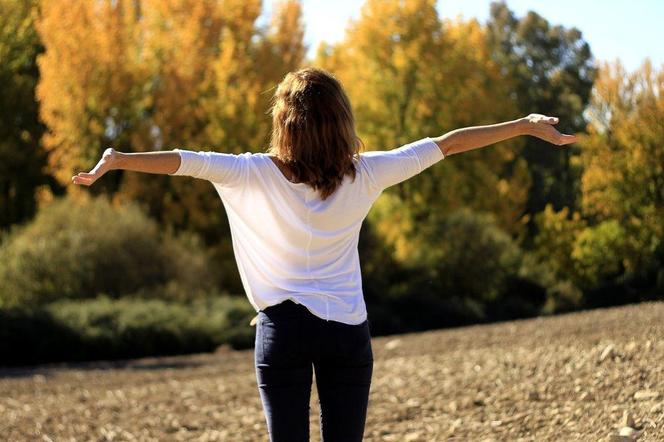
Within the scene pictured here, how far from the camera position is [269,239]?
3.62 m

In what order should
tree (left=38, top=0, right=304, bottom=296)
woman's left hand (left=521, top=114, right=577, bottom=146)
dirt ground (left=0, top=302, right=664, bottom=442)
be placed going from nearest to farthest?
1. woman's left hand (left=521, top=114, right=577, bottom=146)
2. dirt ground (left=0, top=302, right=664, bottom=442)
3. tree (left=38, top=0, right=304, bottom=296)

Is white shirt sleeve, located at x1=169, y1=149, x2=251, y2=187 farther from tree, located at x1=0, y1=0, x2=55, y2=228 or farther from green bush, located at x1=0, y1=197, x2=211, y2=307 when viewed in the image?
tree, located at x1=0, y1=0, x2=55, y2=228

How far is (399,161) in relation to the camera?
3.76m

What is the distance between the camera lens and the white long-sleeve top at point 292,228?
3.54 metres

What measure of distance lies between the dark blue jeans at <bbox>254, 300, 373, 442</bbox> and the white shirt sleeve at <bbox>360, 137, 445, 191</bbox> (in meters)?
0.50

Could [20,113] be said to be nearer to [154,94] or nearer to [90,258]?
[154,94]

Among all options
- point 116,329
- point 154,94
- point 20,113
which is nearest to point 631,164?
point 116,329

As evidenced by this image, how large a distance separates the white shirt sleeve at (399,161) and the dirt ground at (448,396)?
129 inches

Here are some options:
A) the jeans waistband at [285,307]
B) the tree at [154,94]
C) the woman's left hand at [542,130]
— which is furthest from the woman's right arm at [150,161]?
the tree at [154,94]

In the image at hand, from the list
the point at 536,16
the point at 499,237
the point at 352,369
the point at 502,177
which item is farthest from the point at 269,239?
the point at 536,16

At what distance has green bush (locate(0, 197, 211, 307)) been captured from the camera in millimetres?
22453

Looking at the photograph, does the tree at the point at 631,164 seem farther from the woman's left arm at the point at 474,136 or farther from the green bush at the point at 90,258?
the woman's left arm at the point at 474,136

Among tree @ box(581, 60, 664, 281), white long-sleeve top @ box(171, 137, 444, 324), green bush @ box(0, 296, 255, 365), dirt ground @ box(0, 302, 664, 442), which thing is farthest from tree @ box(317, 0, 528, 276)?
white long-sleeve top @ box(171, 137, 444, 324)

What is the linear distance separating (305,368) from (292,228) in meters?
0.44
